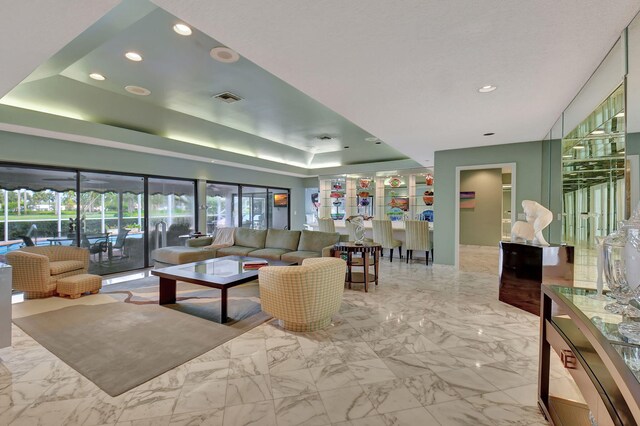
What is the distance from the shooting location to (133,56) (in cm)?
347

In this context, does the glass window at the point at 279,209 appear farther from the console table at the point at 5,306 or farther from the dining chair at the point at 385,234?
the console table at the point at 5,306

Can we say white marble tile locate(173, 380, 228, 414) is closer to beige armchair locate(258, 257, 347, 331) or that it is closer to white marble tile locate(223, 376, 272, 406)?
white marble tile locate(223, 376, 272, 406)

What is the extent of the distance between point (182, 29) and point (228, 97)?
2.00 m

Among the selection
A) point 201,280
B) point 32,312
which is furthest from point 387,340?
point 32,312

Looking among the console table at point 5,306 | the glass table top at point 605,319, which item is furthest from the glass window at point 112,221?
the glass table top at point 605,319

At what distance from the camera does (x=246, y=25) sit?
6.54 feet

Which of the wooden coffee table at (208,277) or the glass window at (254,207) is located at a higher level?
the glass window at (254,207)

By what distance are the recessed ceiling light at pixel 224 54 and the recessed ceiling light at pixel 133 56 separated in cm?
92

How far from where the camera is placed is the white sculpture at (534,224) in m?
3.72

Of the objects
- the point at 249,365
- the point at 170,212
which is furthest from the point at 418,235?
Result: the point at 170,212

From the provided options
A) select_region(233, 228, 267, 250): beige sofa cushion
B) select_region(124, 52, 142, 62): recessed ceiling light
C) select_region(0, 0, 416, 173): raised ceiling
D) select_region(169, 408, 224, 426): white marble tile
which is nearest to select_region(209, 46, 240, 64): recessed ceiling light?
select_region(0, 0, 416, 173): raised ceiling

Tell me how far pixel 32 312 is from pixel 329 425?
3.94 m

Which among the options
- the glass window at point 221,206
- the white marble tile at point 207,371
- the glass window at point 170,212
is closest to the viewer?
the white marble tile at point 207,371

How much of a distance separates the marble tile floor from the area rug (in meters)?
0.11
